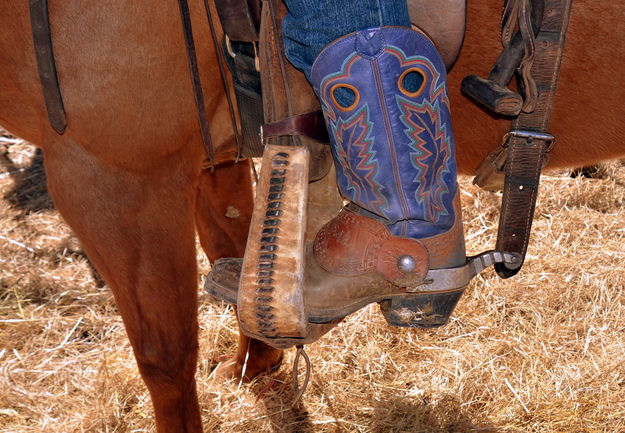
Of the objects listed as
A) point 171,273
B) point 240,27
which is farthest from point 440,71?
point 171,273

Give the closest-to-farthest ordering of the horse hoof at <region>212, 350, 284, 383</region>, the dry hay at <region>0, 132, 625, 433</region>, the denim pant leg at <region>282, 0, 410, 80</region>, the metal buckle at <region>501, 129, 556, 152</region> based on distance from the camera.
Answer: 1. the denim pant leg at <region>282, 0, 410, 80</region>
2. the metal buckle at <region>501, 129, 556, 152</region>
3. the dry hay at <region>0, 132, 625, 433</region>
4. the horse hoof at <region>212, 350, 284, 383</region>

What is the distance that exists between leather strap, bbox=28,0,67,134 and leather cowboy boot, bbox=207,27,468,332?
1.81ft

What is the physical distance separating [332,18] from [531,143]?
0.58 metres

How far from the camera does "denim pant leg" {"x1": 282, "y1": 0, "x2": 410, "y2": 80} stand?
1.34 meters

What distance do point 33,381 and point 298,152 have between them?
1943 mm

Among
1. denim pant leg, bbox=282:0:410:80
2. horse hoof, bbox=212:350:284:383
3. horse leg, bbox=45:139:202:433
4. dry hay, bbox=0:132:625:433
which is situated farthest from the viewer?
horse hoof, bbox=212:350:284:383

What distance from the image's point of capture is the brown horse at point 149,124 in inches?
60.1

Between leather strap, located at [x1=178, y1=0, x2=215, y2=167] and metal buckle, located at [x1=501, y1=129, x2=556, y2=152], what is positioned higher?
leather strap, located at [x1=178, y1=0, x2=215, y2=167]

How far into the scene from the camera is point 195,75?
1.60m

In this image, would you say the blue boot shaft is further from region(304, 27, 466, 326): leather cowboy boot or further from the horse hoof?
the horse hoof

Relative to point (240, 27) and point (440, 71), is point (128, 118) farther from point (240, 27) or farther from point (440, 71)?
point (440, 71)

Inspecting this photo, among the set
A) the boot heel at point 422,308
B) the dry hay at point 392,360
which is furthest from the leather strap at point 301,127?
the dry hay at point 392,360

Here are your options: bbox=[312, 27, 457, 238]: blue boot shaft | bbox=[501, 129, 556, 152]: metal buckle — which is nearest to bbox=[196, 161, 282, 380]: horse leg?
bbox=[312, 27, 457, 238]: blue boot shaft

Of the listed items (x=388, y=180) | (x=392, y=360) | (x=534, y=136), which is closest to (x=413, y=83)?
(x=388, y=180)
